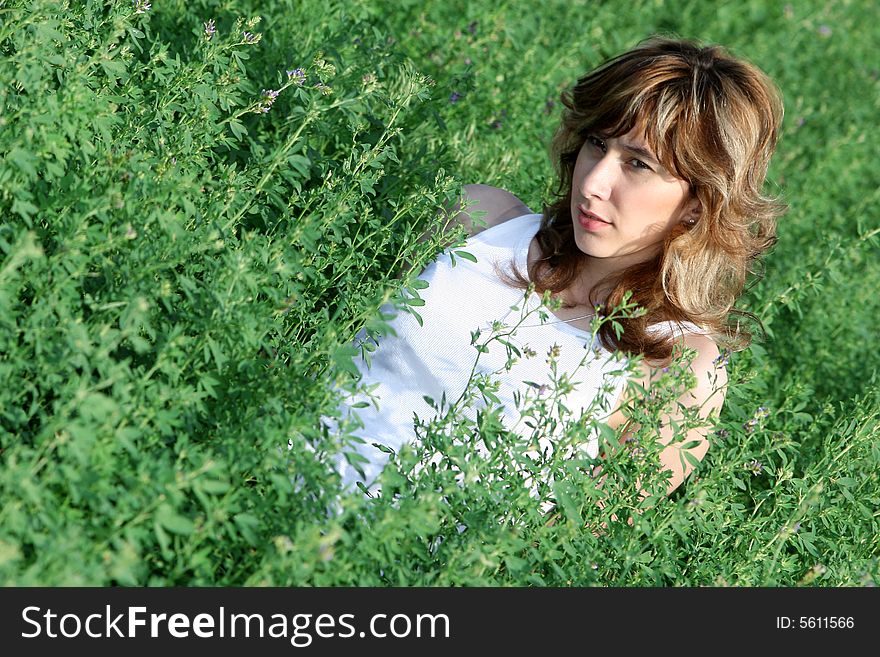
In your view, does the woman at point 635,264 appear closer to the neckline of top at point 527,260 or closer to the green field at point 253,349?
the neckline of top at point 527,260

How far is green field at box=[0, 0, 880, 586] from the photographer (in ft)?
6.28

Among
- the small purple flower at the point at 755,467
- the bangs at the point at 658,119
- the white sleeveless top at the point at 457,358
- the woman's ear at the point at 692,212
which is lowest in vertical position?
the small purple flower at the point at 755,467

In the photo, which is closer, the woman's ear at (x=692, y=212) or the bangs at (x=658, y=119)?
the bangs at (x=658, y=119)

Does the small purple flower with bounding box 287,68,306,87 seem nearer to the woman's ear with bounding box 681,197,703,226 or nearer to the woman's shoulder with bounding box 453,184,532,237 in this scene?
the woman's shoulder with bounding box 453,184,532,237

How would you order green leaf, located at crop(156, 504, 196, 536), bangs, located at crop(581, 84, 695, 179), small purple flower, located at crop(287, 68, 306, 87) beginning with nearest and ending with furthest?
green leaf, located at crop(156, 504, 196, 536) < small purple flower, located at crop(287, 68, 306, 87) < bangs, located at crop(581, 84, 695, 179)

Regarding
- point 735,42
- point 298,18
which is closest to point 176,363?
point 298,18

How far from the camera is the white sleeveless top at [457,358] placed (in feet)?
9.53

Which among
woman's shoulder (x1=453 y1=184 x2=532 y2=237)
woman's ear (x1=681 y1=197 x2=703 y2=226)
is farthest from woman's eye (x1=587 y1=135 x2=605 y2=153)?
woman's shoulder (x1=453 y1=184 x2=532 y2=237)

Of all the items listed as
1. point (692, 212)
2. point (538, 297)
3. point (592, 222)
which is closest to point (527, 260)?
point (538, 297)

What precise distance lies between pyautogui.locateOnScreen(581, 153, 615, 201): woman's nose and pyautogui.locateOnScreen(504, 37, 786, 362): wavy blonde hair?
0.09 m

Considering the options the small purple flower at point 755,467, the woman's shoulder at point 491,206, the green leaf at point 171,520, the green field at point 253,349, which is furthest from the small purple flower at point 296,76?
the small purple flower at point 755,467

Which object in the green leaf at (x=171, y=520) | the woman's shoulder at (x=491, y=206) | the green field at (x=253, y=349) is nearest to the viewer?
the green leaf at (x=171, y=520)
